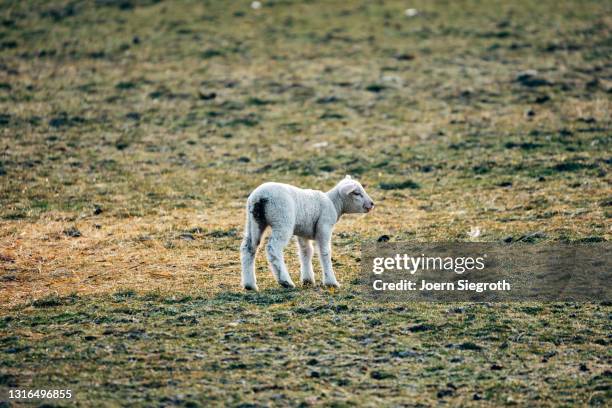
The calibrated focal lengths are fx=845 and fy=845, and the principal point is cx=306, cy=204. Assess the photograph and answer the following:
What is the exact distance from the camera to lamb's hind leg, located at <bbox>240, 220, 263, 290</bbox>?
1329cm

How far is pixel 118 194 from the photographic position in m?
21.6

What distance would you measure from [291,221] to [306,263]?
1.05 meters

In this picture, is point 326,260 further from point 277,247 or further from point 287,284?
point 277,247

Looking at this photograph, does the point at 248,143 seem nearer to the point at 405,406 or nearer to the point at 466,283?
the point at 466,283

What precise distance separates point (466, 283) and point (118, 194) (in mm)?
10668

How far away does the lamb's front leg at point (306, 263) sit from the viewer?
1383 centimetres

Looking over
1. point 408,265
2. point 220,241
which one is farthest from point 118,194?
point 408,265

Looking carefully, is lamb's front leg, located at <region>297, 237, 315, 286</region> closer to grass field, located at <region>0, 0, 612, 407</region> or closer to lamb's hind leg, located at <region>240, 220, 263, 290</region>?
grass field, located at <region>0, 0, 612, 407</region>

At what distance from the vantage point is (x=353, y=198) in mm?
14664

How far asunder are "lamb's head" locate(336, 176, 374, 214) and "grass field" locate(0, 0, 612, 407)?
1.15 meters

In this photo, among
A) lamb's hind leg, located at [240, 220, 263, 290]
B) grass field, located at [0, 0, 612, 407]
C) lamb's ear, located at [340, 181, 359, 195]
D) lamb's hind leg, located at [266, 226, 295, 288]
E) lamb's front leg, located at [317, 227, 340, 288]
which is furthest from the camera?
lamb's ear, located at [340, 181, 359, 195]

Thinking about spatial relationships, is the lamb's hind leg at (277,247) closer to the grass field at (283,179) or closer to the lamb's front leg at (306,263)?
the grass field at (283,179)

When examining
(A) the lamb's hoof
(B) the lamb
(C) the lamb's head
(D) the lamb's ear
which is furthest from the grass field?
(D) the lamb's ear

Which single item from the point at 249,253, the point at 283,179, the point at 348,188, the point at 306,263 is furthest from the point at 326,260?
the point at 283,179
